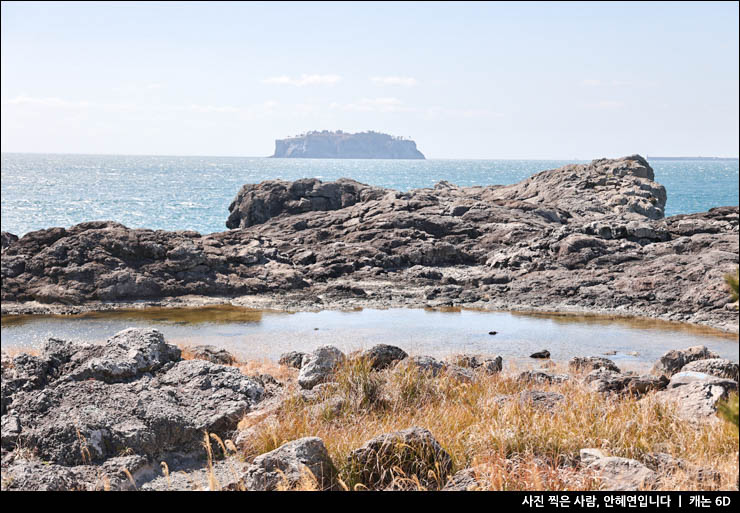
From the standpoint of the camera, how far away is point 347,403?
7.54 m

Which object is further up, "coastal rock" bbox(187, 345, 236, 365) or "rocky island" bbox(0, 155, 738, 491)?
"rocky island" bbox(0, 155, 738, 491)

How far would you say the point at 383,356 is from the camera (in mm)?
10344

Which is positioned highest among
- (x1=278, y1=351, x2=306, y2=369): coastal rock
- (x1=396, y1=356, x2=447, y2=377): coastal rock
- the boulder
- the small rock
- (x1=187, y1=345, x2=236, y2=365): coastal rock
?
the small rock

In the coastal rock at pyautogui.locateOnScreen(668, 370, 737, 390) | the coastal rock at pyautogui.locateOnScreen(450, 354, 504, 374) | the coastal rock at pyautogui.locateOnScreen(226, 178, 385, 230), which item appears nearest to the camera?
the coastal rock at pyautogui.locateOnScreen(668, 370, 737, 390)

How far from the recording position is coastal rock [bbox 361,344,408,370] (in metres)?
10.1

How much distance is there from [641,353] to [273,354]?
933cm

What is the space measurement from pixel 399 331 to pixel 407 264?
9.75m

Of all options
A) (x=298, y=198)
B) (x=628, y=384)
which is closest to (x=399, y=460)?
(x=628, y=384)

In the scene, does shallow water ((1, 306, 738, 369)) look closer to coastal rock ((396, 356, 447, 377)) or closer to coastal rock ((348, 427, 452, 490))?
coastal rock ((396, 356, 447, 377))

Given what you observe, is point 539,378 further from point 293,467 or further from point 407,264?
point 407,264

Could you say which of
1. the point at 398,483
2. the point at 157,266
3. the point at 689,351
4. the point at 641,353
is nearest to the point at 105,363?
the point at 398,483

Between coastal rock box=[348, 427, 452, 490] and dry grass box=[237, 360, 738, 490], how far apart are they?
0.47 ft

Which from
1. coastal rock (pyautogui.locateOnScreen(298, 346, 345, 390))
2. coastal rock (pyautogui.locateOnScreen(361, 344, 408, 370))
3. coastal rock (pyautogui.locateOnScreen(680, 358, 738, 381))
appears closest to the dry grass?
coastal rock (pyautogui.locateOnScreen(298, 346, 345, 390))

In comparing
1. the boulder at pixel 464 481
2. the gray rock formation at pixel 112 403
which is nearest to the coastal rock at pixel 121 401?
the gray rock formation at pixel 112 403
